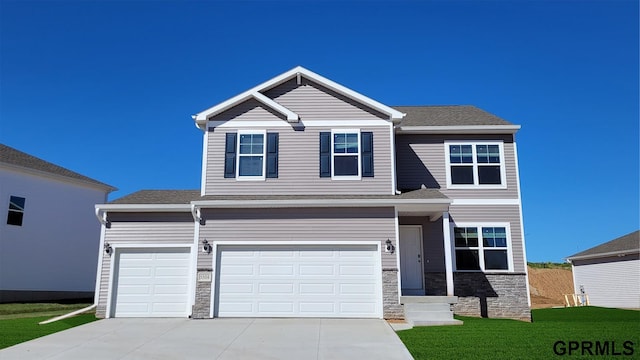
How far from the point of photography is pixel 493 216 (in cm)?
1495

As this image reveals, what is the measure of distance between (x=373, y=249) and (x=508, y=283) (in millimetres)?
4813

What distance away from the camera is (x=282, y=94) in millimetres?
14805

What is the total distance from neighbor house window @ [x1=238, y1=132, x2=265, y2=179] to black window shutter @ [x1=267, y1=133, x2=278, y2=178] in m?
0.16

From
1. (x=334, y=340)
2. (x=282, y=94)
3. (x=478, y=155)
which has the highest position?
(x=282, y=94)

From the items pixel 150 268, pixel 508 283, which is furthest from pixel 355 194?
pixel 150 268

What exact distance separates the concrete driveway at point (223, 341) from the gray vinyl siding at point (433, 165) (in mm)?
5315

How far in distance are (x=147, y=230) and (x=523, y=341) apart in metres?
10.6

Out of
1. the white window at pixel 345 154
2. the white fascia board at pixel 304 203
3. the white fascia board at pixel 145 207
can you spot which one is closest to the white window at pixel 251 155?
the white fascia board at pixel 304 203

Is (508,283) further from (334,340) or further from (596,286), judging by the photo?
(596,286)

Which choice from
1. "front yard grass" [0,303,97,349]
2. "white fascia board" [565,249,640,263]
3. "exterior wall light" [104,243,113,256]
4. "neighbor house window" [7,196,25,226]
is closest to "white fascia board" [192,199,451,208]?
"exterior wall light" [104,243,113,256]

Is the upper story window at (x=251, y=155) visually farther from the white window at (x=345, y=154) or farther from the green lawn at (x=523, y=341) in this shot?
the green lawn at (x=523, y=341)

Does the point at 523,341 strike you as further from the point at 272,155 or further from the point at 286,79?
the point at 286,79

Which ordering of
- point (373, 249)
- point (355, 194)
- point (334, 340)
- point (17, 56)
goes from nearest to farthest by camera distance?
point (334, 340) < point (373, 249) < point (355, 194) < point (17, 56)

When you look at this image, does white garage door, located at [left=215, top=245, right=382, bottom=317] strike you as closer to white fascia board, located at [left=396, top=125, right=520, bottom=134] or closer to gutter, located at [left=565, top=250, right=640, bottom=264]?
white fascia board, located at [left=396, top=125, right=520, bottom=134]
